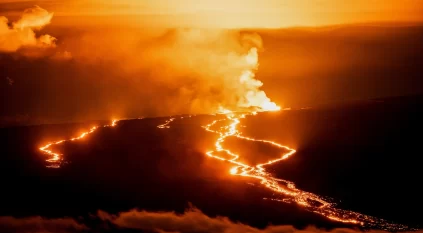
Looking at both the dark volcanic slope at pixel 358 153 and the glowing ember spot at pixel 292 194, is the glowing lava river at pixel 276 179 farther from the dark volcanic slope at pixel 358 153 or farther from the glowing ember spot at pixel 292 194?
the dark volcanic slope at pixel 358 153

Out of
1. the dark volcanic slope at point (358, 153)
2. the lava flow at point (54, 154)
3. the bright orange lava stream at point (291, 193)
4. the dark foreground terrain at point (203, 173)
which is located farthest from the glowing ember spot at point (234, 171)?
the lava flow at point (54, 154)

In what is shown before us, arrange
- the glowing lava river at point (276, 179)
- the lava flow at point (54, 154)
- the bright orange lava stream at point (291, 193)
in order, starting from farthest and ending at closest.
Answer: the lava flow at point (54, 154)
the glowing lava river at point (276, 179)
the bright orange lava stream at point (291, 193)

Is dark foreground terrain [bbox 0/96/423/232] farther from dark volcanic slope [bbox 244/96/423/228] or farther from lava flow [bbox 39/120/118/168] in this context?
lava flow [bbox 39/120/118/168]

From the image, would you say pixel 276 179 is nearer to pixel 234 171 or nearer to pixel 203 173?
pixel 234 171

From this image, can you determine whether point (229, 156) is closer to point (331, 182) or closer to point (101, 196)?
point (331, 182)

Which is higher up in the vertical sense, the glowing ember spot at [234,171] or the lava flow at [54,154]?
the lava flow at [54,154]

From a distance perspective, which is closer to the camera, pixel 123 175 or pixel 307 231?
pixel 307 231

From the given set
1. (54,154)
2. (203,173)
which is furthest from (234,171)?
(54,154)

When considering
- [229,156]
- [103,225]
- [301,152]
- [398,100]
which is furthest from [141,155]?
[398,100]
